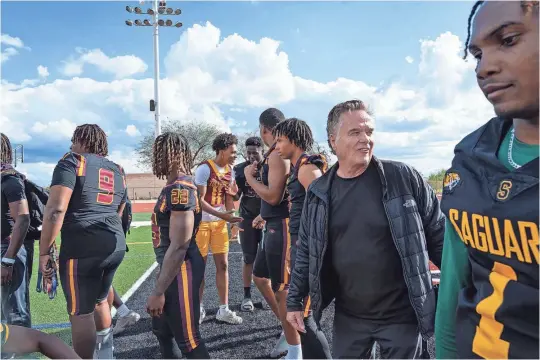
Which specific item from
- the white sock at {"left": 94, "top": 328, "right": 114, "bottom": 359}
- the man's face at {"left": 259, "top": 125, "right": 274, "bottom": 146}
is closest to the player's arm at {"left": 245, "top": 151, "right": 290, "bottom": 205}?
the man's face at {"left": 259, "top": 125, "right": 274, "bottom": 146}

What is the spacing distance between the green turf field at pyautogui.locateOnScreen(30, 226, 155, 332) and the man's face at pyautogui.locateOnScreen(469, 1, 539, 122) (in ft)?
16.8

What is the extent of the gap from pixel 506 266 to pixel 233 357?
3163 mm

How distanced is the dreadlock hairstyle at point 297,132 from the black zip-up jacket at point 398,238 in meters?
0.78

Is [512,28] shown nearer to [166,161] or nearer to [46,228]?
[166,161]

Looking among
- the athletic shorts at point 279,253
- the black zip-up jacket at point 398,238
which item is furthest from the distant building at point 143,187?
the black zip-up jacket at point 398,238

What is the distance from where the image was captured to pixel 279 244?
3.28 metres

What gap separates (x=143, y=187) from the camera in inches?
1575

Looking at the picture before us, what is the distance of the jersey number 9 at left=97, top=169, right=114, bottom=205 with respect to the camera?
3209 mm

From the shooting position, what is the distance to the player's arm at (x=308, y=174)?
2.67 m

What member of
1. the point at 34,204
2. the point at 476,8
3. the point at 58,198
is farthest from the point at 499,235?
the point at 34,204

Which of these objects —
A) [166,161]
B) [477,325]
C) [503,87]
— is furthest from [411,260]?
[166,161]

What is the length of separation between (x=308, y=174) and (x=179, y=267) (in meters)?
1.06

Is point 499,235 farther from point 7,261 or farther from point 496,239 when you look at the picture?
point 7,261

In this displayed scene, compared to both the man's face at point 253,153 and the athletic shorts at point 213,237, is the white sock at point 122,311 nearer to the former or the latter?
the athletic shorts at point 213,237
